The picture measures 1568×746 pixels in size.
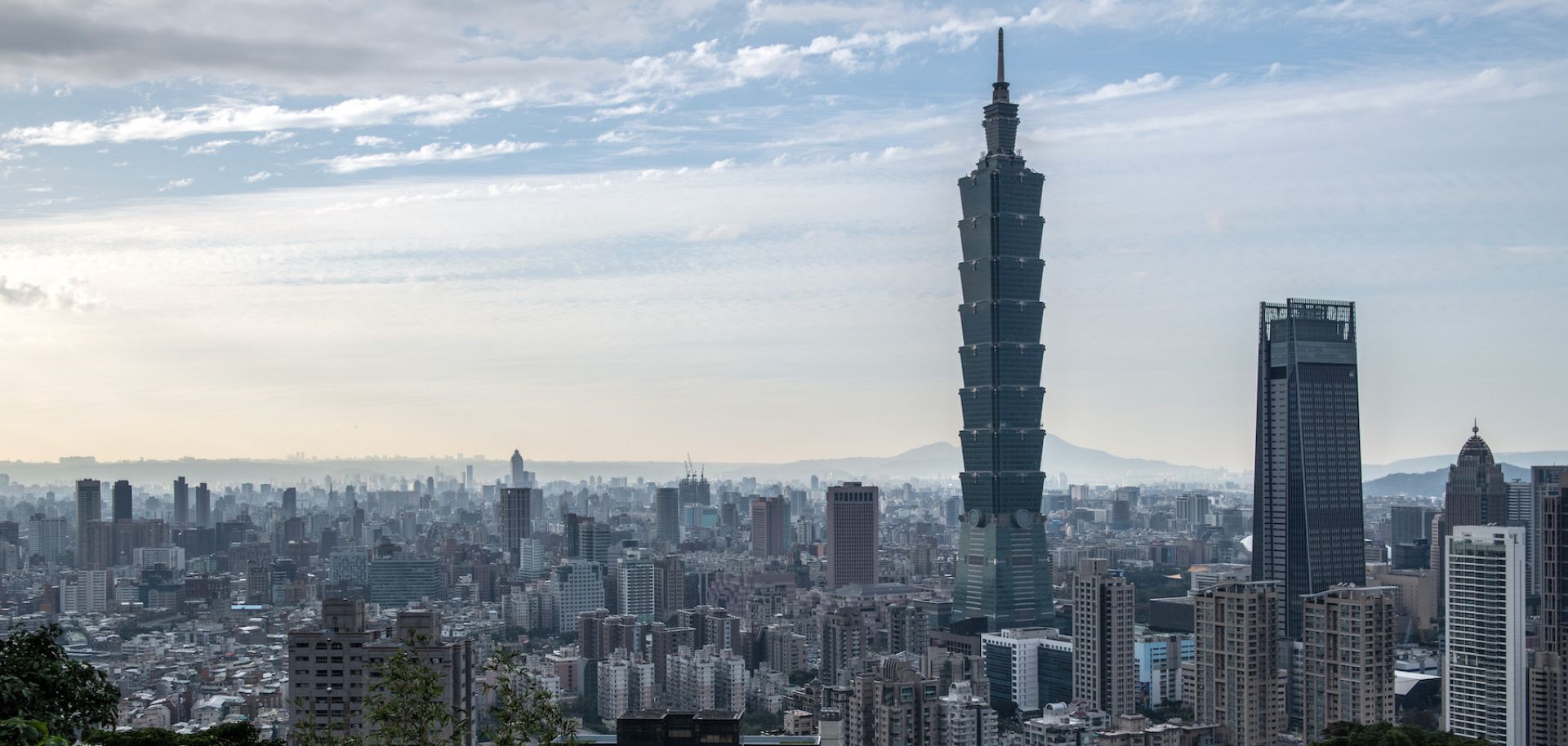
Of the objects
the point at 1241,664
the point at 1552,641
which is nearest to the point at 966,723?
the point at 1241,664

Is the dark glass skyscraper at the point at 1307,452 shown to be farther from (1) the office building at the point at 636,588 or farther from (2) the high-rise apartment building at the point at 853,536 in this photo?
(2) the high-rise apartment building at the point at 853,536

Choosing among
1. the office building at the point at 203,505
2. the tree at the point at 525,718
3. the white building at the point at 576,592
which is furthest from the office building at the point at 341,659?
the office building at the point at 203,505

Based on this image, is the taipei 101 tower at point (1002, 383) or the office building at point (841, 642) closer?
the office building at point (841, 642)

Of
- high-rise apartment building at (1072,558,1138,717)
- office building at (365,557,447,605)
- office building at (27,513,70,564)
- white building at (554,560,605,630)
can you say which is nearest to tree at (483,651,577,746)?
high-rise apartment building at (1072,558,1138,717)

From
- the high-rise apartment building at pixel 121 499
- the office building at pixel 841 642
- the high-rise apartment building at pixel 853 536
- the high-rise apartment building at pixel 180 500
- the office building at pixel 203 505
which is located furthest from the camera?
the high-rise apartment building at pixel 180 500

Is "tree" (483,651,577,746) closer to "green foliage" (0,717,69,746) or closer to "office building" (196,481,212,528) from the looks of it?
"green foliage" (0,717,69,746)

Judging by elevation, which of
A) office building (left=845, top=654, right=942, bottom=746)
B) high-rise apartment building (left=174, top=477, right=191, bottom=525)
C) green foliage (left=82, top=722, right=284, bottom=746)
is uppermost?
green foliage (left=82, top=722, right=284, bottom=746)
